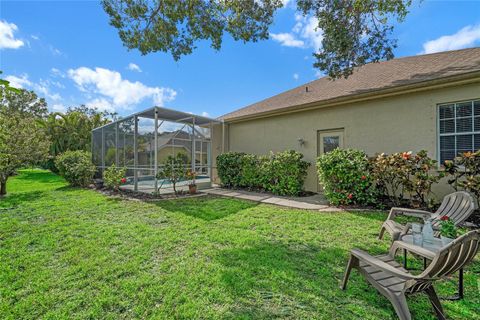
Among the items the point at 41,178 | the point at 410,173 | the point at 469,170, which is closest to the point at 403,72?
the point at 410,173

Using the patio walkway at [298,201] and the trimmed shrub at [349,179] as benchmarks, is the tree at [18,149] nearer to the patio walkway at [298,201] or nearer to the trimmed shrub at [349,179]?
the patio walkway at [298,201]

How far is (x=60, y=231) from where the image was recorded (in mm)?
4742

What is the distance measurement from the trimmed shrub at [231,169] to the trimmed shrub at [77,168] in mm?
7022

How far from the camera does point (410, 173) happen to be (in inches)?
233

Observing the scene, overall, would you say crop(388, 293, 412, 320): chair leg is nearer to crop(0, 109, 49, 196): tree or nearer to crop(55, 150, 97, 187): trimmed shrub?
crop(0, 109, 49, 196): tree

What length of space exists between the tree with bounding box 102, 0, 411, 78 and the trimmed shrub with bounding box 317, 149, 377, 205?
3.33 m

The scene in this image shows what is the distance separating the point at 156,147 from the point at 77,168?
19.1 ft

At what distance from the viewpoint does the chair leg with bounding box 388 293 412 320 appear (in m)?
1.98

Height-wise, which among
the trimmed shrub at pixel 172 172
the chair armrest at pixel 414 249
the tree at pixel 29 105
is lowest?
the chair armrest at pixel 414 249

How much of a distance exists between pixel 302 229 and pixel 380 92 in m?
5.30

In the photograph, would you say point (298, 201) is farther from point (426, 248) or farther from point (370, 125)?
point (426, 248)

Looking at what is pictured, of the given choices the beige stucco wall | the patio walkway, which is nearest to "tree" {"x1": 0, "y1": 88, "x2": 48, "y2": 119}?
the beige stucco wall

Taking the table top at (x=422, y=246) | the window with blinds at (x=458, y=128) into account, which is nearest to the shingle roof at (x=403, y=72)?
the window with blinds at (x=458, y=128)

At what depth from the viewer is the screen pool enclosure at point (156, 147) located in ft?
30.4
